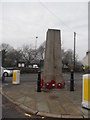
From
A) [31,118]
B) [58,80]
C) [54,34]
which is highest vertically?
[54,34]

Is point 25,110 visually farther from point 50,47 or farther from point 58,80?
point 50,47

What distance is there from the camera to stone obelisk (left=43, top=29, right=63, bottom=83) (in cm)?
1101

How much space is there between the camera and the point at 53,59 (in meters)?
11.1

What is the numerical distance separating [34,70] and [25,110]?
104 ft

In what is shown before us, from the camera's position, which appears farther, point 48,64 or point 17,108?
point 48,64

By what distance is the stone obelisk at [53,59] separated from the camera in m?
11.0

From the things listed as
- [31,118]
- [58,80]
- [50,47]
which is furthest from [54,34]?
[31,118]

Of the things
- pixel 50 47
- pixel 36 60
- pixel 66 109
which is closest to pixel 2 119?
pixel 66 109

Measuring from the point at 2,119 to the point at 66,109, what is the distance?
2.37m

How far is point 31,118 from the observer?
16.5ft

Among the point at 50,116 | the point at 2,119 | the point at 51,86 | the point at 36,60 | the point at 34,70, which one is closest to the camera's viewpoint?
the point at 2,119

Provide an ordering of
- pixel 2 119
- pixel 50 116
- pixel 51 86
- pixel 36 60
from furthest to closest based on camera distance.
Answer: pixel 36 60 < pixel 51 86 < pixel 50 116 < pixel 2 119

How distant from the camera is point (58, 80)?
35.9ft

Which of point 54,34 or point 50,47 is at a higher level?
point 54,34
